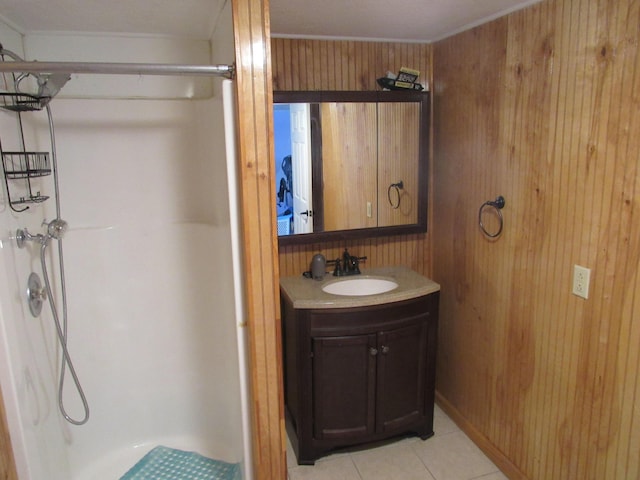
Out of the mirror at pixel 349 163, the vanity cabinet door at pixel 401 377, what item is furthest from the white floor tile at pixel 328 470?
the mirror at pixel 349 163

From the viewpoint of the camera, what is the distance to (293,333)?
2240 mm

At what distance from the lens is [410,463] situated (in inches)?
91.3

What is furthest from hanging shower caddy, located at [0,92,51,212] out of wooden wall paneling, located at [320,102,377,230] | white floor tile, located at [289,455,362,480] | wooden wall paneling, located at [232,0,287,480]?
white floor tile, located at [289,455,362,480]

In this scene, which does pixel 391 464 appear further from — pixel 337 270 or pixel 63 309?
pixel 63 309

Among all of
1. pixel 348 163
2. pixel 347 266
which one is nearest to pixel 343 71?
pixel 348 163

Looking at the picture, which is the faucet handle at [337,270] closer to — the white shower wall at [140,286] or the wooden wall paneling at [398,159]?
the wooden wall paneling at [398,159]

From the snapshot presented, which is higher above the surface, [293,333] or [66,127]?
[66,127]

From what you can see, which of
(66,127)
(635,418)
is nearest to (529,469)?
(635,418)

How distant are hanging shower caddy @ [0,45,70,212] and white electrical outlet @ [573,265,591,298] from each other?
206 centimetres

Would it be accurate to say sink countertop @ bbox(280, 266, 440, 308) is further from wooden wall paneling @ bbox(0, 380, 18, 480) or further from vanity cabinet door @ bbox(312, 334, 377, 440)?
wooden wall paneling @ bbox(0, 380, 18, 480)

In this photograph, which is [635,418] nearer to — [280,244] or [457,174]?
[457,174]

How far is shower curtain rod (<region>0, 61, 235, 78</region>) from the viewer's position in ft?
4.39

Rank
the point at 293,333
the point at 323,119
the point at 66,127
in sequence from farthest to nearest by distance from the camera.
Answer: the point at 323,119 < the point at 293,333 < the point at 66,127

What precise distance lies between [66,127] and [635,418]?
2.59 m
